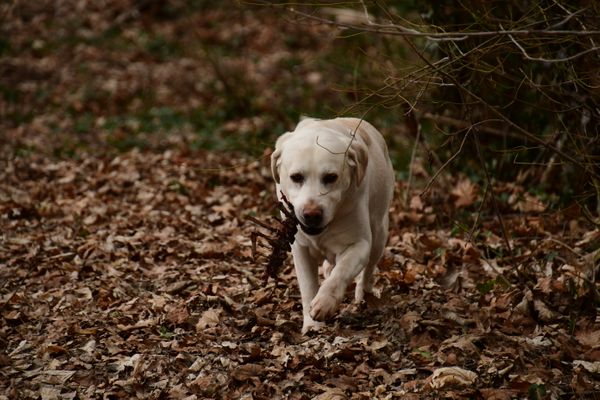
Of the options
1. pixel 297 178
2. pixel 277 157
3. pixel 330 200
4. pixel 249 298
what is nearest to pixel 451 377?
pixel 330 200

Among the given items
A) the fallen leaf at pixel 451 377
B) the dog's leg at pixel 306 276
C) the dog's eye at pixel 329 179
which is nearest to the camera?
the fallen leaf at pixel 451 377

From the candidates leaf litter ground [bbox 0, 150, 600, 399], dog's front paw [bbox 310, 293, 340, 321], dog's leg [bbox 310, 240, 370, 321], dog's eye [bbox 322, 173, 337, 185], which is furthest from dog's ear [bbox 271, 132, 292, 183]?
dog's front paw [bbox 310, 293, 340, 321]

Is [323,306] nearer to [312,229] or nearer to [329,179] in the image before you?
[312,229]

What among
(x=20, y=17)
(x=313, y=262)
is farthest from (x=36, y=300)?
(x=20, y=17)

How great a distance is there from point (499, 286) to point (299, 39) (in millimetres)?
14008

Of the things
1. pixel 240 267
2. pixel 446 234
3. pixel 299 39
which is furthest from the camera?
pixel 299 39

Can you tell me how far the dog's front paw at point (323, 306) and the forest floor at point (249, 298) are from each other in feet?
0.73

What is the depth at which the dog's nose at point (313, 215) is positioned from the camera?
465 cm

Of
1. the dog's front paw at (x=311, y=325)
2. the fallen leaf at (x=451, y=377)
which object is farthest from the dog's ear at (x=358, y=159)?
the fallen leaf at (x=451, y=377)

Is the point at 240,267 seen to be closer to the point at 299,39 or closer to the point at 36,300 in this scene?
the point at 36,300

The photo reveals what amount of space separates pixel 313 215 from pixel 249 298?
4.65 feet

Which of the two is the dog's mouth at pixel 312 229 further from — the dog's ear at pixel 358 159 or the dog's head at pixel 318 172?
the dog's ear at pixel 358 159

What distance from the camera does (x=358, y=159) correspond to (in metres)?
4.93

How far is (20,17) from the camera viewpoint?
769 inches
